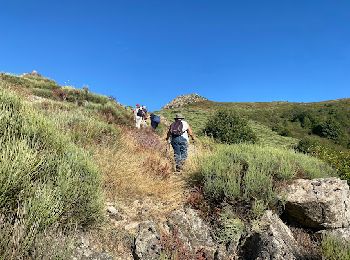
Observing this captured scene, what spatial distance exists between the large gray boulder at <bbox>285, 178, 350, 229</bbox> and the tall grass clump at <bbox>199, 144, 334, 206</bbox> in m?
0.43

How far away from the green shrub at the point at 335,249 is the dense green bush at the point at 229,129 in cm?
1369

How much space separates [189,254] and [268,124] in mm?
44834

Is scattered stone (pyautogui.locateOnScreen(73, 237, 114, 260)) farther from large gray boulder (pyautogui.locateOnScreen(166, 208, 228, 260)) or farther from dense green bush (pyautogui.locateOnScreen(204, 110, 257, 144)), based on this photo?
dense green bush (pyautogui.locateOnScreen(204, 110, 257, 144))

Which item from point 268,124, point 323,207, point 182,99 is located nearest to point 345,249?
point 323,207

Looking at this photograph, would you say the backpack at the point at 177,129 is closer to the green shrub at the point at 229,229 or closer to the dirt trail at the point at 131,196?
the dirt trail at the point at 131,196

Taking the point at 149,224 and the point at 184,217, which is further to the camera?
the point at 184,217

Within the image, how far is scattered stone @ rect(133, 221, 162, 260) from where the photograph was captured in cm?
630

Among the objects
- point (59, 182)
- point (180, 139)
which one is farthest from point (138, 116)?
point (59, 182)

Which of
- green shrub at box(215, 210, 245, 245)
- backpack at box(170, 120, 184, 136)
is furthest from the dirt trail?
backpack at box(170, 120, 184, 136)

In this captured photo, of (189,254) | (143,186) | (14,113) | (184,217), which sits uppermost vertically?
(14,113)

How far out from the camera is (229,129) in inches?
876

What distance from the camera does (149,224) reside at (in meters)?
6.91

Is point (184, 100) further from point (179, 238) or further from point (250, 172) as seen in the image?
point (179, 238)

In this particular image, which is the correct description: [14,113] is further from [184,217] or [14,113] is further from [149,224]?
[184,217]
